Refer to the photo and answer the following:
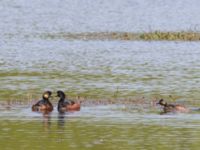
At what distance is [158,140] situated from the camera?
76.1 ft

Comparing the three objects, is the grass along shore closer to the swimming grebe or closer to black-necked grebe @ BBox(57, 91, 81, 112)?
the swimming grebe

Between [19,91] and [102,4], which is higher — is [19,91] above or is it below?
below

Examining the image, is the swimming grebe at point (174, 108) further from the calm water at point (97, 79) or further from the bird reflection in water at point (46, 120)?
the bird reflection in water at point (46, 120)

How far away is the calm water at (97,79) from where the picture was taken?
928 inches

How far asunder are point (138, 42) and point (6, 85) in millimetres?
15240

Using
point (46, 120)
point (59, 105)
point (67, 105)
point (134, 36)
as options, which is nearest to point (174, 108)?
point (67, 105)

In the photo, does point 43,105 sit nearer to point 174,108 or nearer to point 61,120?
point 61,120

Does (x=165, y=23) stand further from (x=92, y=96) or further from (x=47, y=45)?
(x=92, y=96)

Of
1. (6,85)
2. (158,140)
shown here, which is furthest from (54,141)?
(6,85)

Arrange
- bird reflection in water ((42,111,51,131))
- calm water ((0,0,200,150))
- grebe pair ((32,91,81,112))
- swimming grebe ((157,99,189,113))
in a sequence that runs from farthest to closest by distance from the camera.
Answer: swimming grebe ((157,99,189,113)), grebe pair ((32,91,81,112)), bird reflection in water ((42,111,51,131)), calm water ((0,0,200,150))

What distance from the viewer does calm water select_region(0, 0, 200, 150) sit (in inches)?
928

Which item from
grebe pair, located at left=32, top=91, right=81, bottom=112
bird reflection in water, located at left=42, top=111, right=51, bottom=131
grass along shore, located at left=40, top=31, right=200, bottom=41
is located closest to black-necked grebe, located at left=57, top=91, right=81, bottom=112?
grebe pair, located at left=32, top=91, right=81, bottom=112

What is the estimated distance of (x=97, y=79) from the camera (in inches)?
1348

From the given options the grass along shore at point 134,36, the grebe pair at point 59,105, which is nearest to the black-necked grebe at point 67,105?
the grebe pair at point 59,105
